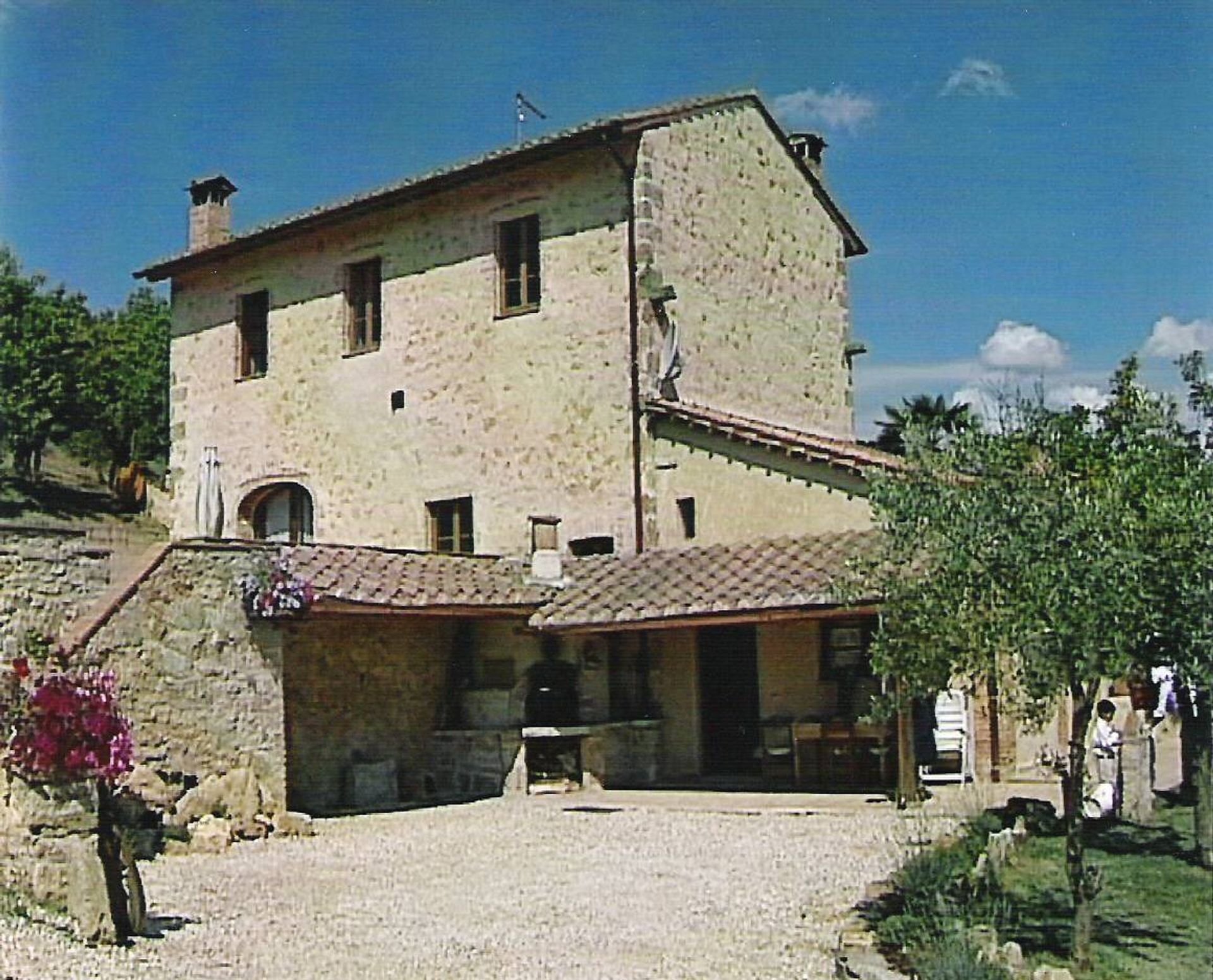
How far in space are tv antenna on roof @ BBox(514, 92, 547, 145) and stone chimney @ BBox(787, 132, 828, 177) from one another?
167 inches

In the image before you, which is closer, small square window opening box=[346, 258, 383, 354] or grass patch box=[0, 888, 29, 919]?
grass patch box=[0, 888, 29, 919]

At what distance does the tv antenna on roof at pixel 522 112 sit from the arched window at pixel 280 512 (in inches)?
255

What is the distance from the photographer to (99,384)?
37.8 m

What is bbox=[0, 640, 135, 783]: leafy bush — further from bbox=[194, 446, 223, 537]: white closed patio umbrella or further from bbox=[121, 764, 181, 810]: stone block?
bbox=[194, 446, 223, 537]: white closed patio umbrella

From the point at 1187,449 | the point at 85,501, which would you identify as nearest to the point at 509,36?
the point at 1187,449

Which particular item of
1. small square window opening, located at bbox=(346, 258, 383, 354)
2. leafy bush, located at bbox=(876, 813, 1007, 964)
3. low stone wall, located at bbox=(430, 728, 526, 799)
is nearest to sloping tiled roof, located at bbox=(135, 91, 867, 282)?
small square window opening, located at bbox=(346, 258, 383, 354)

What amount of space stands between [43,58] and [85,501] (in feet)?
102

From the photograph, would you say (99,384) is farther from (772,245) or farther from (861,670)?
(861,670)

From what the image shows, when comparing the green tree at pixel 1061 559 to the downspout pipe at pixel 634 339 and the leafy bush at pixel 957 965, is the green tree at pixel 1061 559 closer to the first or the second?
the leafy bush at pixel 957 965

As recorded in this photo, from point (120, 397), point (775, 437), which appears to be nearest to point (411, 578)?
point (775, 437)

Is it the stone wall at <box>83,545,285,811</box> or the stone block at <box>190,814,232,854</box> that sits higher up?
the stone wall at <box>83,545,285,811</box>

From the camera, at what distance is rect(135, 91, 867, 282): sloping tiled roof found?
58.9ft

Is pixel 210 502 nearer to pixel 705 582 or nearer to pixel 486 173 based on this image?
pixel 486 173

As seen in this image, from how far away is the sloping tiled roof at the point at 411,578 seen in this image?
47.3 feet
